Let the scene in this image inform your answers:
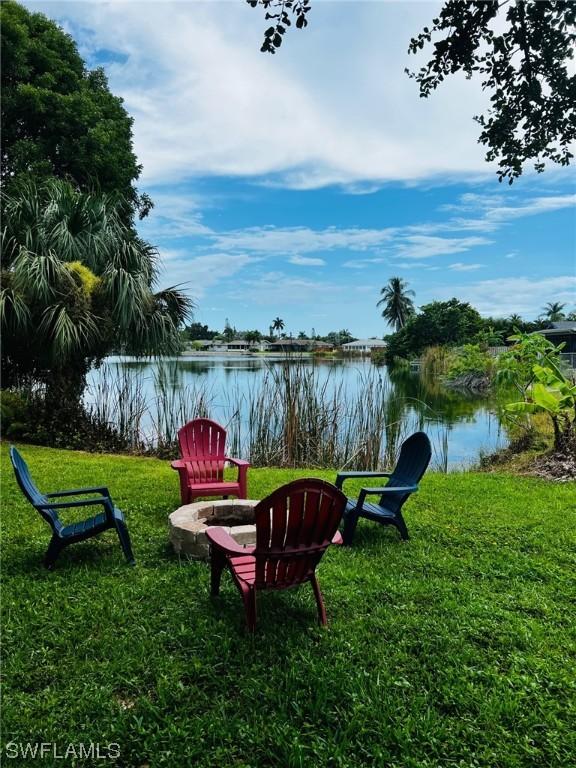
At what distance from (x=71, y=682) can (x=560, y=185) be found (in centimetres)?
423

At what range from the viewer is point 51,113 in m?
12.9

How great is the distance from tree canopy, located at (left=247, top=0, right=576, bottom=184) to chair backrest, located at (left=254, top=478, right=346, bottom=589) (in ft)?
6.93

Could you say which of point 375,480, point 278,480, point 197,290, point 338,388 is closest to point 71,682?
point 278,480

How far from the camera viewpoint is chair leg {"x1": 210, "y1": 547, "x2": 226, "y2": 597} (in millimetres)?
2865

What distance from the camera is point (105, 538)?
13.1 feet

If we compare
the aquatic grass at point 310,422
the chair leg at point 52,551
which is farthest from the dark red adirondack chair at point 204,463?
the aquatic grass at point 310,422

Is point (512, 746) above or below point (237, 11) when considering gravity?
below

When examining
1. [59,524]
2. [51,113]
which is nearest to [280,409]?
[59,524]

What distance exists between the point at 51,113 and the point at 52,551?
13.7 m

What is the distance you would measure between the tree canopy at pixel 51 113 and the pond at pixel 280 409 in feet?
17.8

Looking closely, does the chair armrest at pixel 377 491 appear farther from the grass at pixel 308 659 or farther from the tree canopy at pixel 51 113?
the tree canopy at pixel 51 113

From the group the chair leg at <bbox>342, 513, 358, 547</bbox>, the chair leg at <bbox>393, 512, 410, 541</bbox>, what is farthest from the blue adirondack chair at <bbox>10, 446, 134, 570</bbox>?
the chair leg at <bbox>393, 512, 410, 541</bbox>

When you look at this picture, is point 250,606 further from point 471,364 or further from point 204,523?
point 471,364

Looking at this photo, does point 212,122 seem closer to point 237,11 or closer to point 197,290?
point 197,290
